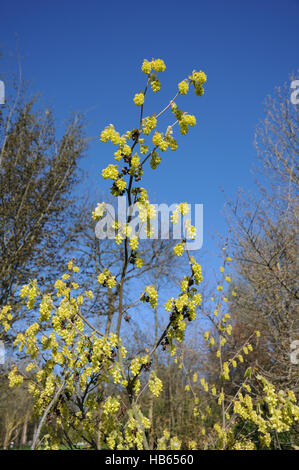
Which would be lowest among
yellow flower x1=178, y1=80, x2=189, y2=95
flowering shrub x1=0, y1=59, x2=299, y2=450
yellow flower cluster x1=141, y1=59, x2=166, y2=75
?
flowering shrub x1=0, y1=59, x2=299, y2=450

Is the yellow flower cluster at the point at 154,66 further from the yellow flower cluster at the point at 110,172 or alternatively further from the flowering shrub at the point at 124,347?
the yellow flower cluster at the point at 110,172

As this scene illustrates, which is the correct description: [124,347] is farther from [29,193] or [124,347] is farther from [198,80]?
[29,193]

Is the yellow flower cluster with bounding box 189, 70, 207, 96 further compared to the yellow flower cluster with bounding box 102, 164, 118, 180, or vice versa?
the yellow flower cluster with bounding box 189, 70, 207, 96

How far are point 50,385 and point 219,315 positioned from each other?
2655 millimetres

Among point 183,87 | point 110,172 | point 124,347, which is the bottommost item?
point 124,347

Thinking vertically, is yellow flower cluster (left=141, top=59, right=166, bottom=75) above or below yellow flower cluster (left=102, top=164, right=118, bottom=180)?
above

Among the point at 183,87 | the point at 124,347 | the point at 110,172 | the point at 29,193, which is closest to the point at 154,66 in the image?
the point at 183,87

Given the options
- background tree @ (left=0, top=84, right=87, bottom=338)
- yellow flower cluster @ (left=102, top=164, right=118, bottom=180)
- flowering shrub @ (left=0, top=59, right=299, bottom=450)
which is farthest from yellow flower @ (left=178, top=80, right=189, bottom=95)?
background tree @ (left=0, top=84, right=87, bottom=338)

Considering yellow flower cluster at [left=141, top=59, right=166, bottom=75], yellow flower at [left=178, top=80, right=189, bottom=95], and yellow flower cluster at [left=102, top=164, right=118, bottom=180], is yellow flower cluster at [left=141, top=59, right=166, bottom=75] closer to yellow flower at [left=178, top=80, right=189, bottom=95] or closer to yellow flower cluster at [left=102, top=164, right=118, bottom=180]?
yellow flower at [left=178, top=80, right=189, bottom=95]

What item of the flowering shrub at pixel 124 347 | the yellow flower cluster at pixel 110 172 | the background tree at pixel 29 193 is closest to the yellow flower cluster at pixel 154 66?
the flowering shrub at pixel 124 347

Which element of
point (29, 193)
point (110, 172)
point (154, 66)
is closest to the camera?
point (110, 172)

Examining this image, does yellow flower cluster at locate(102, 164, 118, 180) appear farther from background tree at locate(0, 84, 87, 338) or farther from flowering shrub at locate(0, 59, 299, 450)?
background tree at locate(0, 84, 87, 338)
